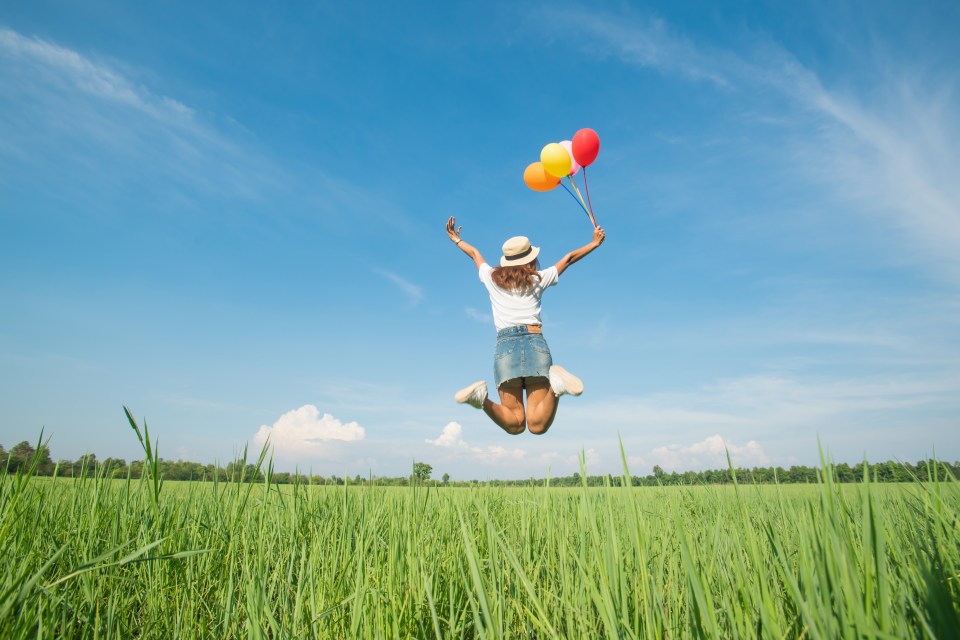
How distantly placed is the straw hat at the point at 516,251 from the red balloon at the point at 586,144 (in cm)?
139

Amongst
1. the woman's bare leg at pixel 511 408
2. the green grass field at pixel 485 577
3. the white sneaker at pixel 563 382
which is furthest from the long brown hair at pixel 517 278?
the green grass field at pixel 485 577

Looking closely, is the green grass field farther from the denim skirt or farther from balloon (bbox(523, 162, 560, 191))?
balloon (bbox(523, 162, 560, 191))

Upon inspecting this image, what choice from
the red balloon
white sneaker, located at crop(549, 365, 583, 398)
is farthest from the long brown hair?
the red balloon

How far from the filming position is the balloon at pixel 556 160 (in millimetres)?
6914

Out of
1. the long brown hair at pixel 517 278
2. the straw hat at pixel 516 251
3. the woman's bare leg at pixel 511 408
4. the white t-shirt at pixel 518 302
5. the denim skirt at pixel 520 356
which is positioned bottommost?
the woman's bare leg at pixel 511 408

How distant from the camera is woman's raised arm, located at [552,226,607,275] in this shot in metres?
6.69

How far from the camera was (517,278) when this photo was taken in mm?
6621

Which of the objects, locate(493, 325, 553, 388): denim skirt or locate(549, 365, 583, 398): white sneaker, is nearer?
locate(549, 365, 583, 398): white sneaker

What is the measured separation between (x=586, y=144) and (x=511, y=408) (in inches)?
147

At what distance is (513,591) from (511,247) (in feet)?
16.5

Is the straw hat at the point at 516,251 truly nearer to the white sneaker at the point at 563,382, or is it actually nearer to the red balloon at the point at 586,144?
the red balloon at the point at 586,144

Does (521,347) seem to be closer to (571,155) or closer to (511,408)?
(511,408)

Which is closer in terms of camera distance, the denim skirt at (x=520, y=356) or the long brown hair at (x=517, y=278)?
the denim skirt at (x=520, y=356)

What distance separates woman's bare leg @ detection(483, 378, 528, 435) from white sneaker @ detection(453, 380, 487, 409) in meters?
0.37
